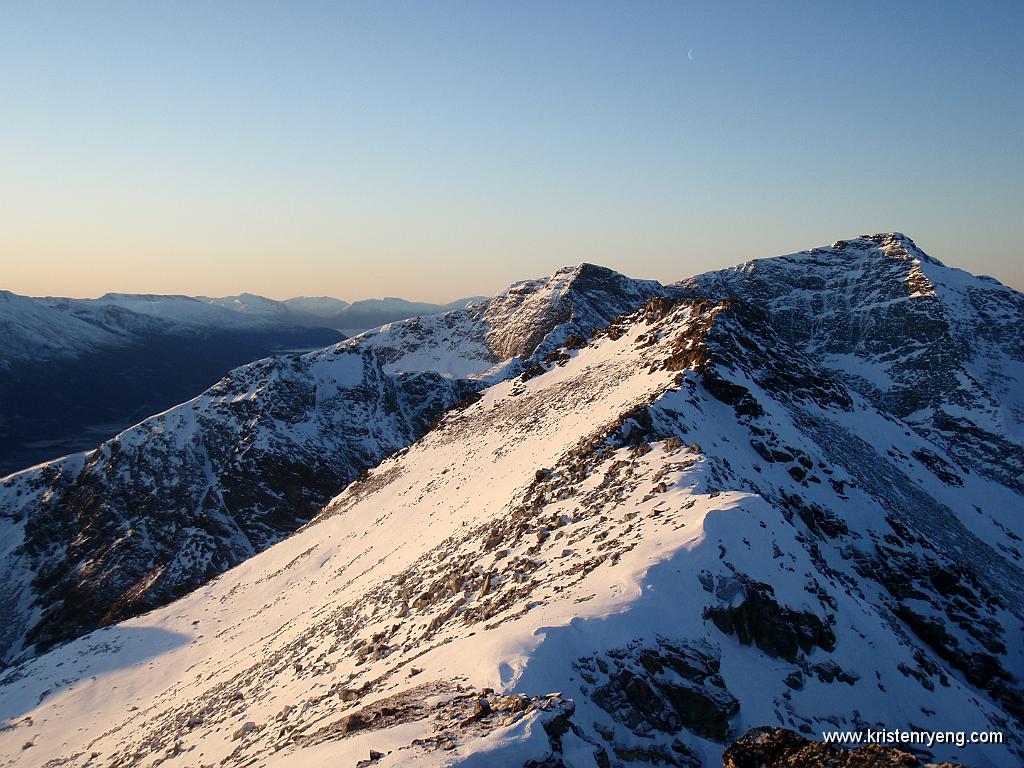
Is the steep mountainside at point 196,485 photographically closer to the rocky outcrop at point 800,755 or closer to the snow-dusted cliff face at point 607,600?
the snow-dusted cliff face at point 607,600

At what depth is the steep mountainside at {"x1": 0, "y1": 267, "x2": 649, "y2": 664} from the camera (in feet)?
268

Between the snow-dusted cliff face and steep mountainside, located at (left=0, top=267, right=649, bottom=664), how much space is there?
38.5 m

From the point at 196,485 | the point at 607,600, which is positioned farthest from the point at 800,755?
the point at 196,485

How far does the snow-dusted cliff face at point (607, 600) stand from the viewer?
1189 centimetres

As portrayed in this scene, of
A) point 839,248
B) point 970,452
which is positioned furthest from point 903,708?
point 839,248

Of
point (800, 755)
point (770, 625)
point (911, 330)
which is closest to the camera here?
point (800, 755)

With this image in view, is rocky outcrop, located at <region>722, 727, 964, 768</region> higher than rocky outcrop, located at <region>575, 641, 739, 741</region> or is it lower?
higher

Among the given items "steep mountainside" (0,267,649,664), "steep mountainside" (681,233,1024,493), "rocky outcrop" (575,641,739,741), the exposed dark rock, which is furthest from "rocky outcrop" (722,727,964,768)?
"steep mountainside" (681,233,1024,493)

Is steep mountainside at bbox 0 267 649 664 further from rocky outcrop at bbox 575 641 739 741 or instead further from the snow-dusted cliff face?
rocky outcrop at bbox 575 641 739 741

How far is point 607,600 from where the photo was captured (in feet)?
44.9

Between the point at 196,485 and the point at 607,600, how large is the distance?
99.3 meters

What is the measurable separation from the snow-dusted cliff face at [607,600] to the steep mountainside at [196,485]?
3850cm

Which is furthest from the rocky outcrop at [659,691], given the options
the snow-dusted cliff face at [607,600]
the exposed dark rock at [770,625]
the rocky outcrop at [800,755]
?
the rocky outcrop at [800,755]

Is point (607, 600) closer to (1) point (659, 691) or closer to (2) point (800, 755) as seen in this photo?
(1) point (659, 691)
